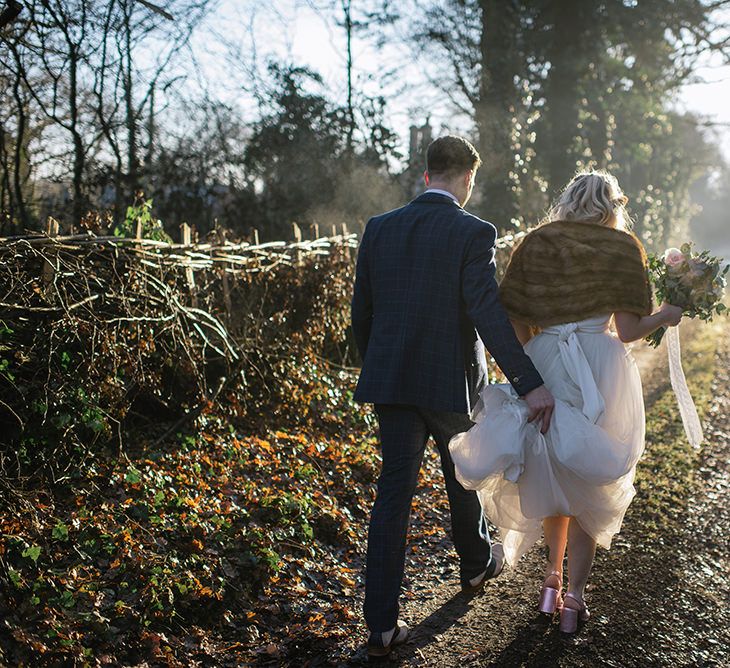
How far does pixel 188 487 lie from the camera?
5520 mm

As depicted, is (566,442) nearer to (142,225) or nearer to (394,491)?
(394,491)

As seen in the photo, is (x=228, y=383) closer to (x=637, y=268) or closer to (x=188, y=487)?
(x=188, y=487)

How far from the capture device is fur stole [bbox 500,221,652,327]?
4.05 m

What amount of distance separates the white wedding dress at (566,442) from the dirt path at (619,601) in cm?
42

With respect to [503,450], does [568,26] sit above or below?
above

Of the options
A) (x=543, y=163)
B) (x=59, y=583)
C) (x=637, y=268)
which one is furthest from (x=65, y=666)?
(x=543, y=163)

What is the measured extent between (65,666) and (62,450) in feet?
5.71

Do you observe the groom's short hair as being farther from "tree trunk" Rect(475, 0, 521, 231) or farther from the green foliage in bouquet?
"tree trunk" Rect(475, 0, 521, 231)

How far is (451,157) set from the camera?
3.95 metres

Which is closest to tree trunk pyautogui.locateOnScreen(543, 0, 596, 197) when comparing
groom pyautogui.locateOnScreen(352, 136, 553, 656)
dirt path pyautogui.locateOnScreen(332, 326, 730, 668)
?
dirt path pyautogui.locateOnScreen(332, 326, 730, 668)

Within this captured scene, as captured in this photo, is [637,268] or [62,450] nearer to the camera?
[637,268]

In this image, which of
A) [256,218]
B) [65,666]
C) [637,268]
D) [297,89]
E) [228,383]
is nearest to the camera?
[65,666]

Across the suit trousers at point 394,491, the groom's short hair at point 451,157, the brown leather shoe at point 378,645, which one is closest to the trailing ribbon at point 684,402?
the suit trousers at point 394,491

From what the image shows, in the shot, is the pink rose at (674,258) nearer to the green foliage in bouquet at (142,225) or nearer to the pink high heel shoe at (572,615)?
the pink high heel shoe at (572,615)
